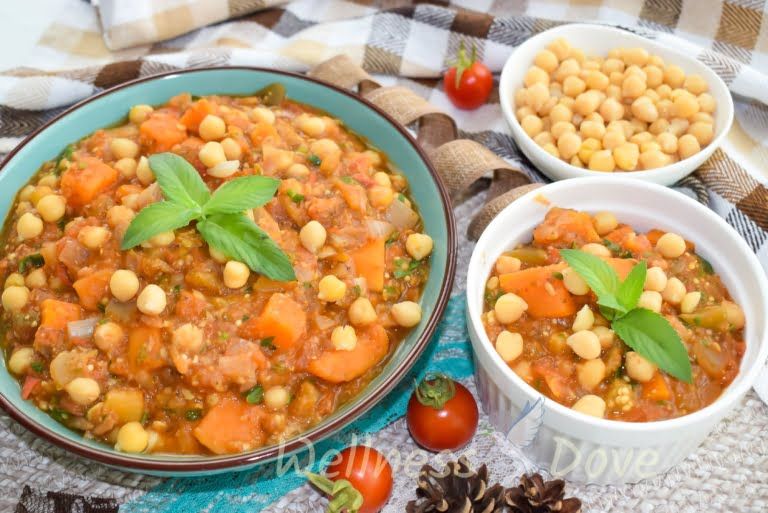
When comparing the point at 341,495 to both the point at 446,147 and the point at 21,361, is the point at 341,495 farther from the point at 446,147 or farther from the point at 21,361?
the point at 446,147

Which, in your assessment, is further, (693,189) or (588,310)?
(693,189)

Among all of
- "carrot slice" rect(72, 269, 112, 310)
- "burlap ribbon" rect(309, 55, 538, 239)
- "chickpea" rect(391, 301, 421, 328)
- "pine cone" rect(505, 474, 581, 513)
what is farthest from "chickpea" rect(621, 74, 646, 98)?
"carrot slice" rect(72, 269, 112, 310)

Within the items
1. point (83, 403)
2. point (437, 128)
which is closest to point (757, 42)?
point (437, 128)

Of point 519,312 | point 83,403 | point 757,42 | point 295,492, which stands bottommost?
point 295,492

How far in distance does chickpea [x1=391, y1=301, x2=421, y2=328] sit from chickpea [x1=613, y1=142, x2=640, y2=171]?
1530 mm

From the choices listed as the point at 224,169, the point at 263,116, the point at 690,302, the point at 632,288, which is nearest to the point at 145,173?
the point at 224,169

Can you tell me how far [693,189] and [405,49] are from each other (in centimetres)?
209

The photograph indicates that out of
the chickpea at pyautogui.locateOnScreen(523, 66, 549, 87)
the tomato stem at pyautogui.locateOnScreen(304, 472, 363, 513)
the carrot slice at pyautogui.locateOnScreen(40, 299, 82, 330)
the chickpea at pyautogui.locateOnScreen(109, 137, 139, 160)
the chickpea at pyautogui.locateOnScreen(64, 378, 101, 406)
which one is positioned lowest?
the tomato stem at pyautogui.locateOnScreen(304, 472, 363, 513)

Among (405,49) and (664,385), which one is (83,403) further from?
(405,49)

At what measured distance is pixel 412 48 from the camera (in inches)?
217

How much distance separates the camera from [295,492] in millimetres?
3652

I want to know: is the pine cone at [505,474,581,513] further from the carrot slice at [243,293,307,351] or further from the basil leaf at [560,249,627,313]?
the carrot slice at [243,293,307,351]

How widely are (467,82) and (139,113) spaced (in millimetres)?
2010

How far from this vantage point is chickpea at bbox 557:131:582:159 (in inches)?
176
